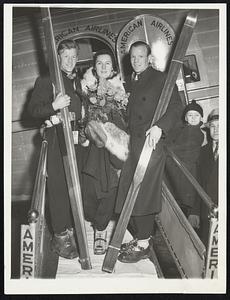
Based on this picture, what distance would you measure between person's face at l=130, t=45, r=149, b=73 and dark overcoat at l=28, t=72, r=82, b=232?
19 centimetres

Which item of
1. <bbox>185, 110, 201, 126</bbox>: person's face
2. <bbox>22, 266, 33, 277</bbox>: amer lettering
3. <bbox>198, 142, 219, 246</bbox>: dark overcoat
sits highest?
<bbox>185, 110, 201, 126</bbox>: person's face

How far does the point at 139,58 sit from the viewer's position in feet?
4.20

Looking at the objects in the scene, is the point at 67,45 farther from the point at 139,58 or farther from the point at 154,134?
the point at 154,134

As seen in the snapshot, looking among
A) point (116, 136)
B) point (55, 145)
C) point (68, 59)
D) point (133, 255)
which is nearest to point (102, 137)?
point (116, 136)

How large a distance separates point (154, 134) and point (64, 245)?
43cm

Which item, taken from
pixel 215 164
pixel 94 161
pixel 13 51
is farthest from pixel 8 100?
pixel 215 164

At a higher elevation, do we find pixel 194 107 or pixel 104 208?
pixel 194 107

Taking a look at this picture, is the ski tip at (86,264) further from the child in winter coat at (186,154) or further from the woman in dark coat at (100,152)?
the child in winter coat at (186,154)

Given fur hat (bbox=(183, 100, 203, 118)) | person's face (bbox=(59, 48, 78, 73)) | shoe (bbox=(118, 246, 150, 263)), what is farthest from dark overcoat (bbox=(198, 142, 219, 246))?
person's face (bbox=(59, 48, 78, 73))

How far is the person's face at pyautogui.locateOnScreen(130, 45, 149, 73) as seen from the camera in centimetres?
128

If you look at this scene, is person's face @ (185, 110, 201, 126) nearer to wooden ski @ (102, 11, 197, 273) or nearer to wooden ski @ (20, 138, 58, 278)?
wooden ski @ (102, 11, 197, 273)

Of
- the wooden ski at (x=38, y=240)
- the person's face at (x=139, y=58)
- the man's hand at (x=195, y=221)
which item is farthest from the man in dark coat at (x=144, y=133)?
the wooden ski at (x=38, y=240)

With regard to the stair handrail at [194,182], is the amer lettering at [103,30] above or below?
above

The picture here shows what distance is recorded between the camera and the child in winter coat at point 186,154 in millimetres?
1282
